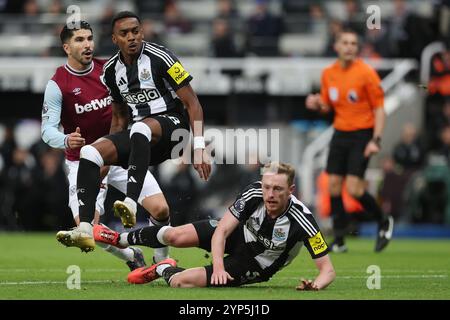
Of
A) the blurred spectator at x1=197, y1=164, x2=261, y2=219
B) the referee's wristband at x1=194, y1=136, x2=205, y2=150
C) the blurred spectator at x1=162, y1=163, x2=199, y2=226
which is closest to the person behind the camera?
the referee's wristband at x1=194, y1=136, x2=205, y2=150

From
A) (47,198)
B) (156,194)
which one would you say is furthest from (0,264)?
(47,198)

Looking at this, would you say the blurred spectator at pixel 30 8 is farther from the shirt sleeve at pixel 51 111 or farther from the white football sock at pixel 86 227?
the white football sock at pixel 86 227

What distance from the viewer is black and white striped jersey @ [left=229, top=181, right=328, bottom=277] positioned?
29.6ft

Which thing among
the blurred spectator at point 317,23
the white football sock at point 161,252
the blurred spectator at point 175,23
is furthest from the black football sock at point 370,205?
the blurred spectator at point 175,23

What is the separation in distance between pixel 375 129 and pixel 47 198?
384 inches

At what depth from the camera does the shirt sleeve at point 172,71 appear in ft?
33.1

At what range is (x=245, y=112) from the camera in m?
21.9

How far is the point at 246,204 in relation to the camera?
912 cm

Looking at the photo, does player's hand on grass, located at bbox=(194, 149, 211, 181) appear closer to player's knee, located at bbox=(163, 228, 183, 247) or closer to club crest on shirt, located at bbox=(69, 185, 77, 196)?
player's knee, located at bbox=(163, 228, 183, 247)

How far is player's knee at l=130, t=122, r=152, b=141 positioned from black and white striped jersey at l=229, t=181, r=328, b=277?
1.17 m

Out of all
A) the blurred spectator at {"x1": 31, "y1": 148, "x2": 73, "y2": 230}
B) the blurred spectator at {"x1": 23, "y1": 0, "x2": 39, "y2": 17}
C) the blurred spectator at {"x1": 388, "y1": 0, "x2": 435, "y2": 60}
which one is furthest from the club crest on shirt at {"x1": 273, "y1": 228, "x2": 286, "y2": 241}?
the blurred spectator at {"x1": 23, "y1": 0, "x2": 39, "y2": 17}

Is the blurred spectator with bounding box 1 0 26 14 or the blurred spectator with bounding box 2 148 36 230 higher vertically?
the blurred spectator with bounding box 1 0 26 14

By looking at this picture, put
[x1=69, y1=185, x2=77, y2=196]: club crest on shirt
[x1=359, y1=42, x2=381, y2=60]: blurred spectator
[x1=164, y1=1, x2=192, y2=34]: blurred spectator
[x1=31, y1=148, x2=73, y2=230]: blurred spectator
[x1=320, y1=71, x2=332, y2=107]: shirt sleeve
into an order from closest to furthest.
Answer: [x1=69, y1=185, x2=77, y2=196]: club crest on shirt
[x1=320, y1=71, x2=332, y2=107]: shirt sleeve
[x1=31, y1=148, x2=73, y2=230]: blurred spectator
[x1=359, y1=42, x2=381, y2=60]: blurred spectator
[x1=164, y1=1, x2=192, y2=34]: blurred spectator

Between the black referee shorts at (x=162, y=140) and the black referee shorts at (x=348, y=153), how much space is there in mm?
4732
